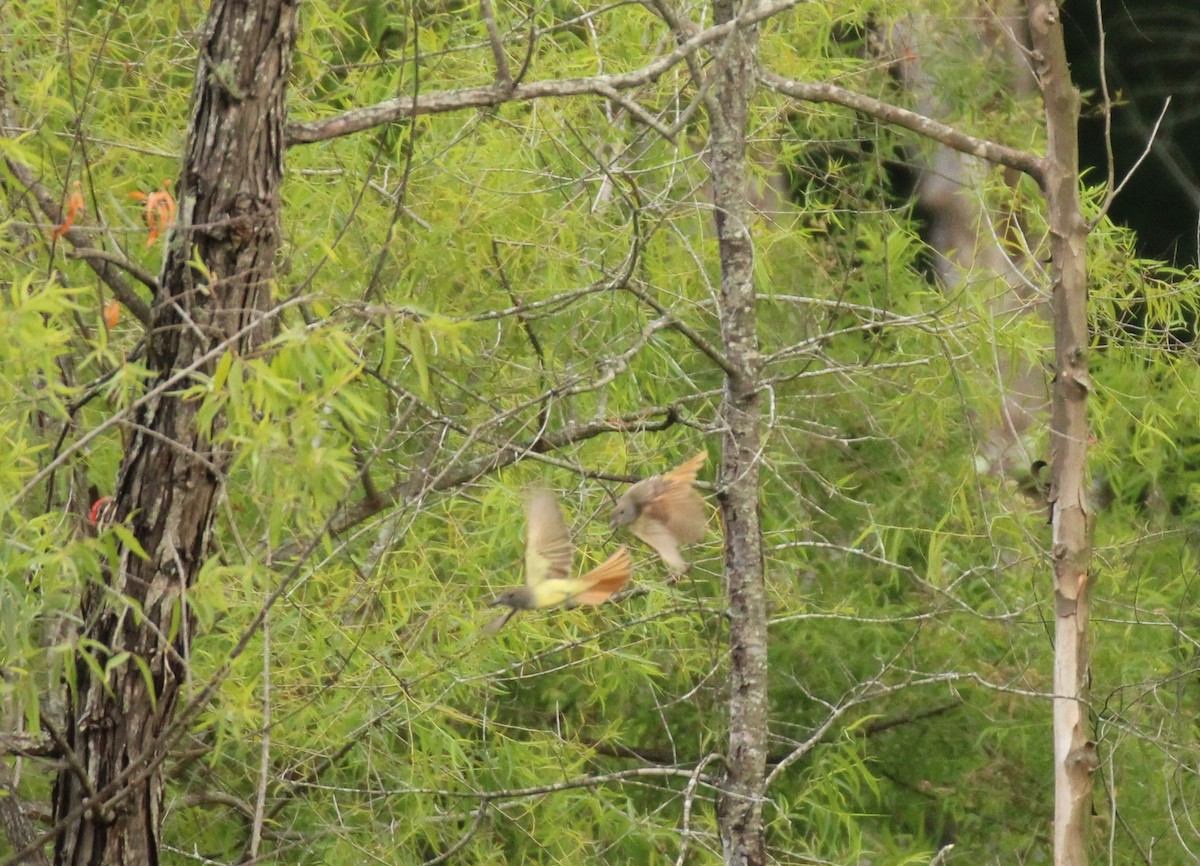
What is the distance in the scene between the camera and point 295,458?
1.66m

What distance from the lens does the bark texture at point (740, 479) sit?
252 centimetres

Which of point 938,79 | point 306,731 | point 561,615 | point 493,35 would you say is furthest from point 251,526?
point 938,79

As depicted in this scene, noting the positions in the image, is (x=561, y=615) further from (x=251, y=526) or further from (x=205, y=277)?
(x=205, y=277)

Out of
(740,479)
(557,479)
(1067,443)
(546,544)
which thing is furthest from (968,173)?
(546,544)

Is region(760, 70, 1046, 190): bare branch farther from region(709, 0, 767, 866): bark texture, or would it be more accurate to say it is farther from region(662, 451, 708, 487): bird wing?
region(662, 451, 708, 487): bird wing

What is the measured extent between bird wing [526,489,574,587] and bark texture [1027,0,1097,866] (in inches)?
37.4

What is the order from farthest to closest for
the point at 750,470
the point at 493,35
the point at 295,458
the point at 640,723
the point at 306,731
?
the point at 640,723, the point at 306,731, the point at 750,470, the point at 493,35, the point at 295,458

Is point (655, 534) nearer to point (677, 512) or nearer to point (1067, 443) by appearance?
point (677, 512)

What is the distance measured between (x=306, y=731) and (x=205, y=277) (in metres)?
1.30

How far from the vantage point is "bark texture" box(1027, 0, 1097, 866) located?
259 centimetres

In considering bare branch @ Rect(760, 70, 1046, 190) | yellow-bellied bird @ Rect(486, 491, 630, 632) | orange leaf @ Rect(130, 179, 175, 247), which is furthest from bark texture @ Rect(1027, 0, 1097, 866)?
orange leaf @ Rect(130, 179, 175, 247)

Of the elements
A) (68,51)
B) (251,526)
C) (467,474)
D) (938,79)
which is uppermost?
(68,51)

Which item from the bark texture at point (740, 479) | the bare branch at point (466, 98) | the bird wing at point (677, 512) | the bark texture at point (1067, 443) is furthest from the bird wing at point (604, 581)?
the bark texture at point (1067, 443)

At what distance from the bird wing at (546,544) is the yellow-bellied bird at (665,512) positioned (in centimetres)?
9
